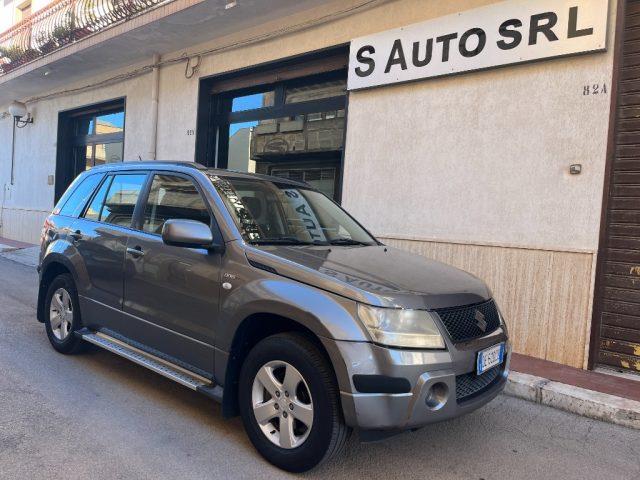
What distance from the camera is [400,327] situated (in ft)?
8.54

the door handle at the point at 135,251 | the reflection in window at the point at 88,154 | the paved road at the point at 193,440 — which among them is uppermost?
the reflection in window at the point at 88,154

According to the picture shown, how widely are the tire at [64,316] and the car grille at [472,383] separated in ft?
11.0

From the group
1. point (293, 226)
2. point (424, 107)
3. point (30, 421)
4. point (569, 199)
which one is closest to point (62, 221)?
point (30, 421)

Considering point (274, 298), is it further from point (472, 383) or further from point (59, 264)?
point (59, 264)

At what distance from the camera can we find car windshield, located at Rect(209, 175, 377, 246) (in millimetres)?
3381

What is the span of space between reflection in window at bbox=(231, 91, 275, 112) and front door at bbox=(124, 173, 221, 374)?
18.3ft

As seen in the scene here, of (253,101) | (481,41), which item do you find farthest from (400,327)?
(253,101)

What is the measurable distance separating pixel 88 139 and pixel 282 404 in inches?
498

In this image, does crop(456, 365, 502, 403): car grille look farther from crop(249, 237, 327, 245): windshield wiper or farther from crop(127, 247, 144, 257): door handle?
crop(127, 247, 144, 257): door handle

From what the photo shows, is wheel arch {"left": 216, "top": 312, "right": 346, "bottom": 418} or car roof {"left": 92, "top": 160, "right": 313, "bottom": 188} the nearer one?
wheel arch {"left": 216, "top": 312, "right": 346, "bottom": 418}

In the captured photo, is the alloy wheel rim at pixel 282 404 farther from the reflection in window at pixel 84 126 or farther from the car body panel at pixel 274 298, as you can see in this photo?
the reflection in window at pixel 84 126

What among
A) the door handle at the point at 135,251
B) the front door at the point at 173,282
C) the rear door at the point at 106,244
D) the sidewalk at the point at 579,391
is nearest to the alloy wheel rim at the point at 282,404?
the front door at the point at 173,282

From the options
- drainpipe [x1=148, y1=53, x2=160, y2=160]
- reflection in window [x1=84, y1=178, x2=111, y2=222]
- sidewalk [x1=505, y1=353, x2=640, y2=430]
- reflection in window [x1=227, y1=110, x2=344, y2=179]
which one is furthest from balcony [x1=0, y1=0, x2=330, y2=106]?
sidewalk [x1=505, y1=353, x2=640, y2=430]

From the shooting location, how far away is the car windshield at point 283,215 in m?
3.38
